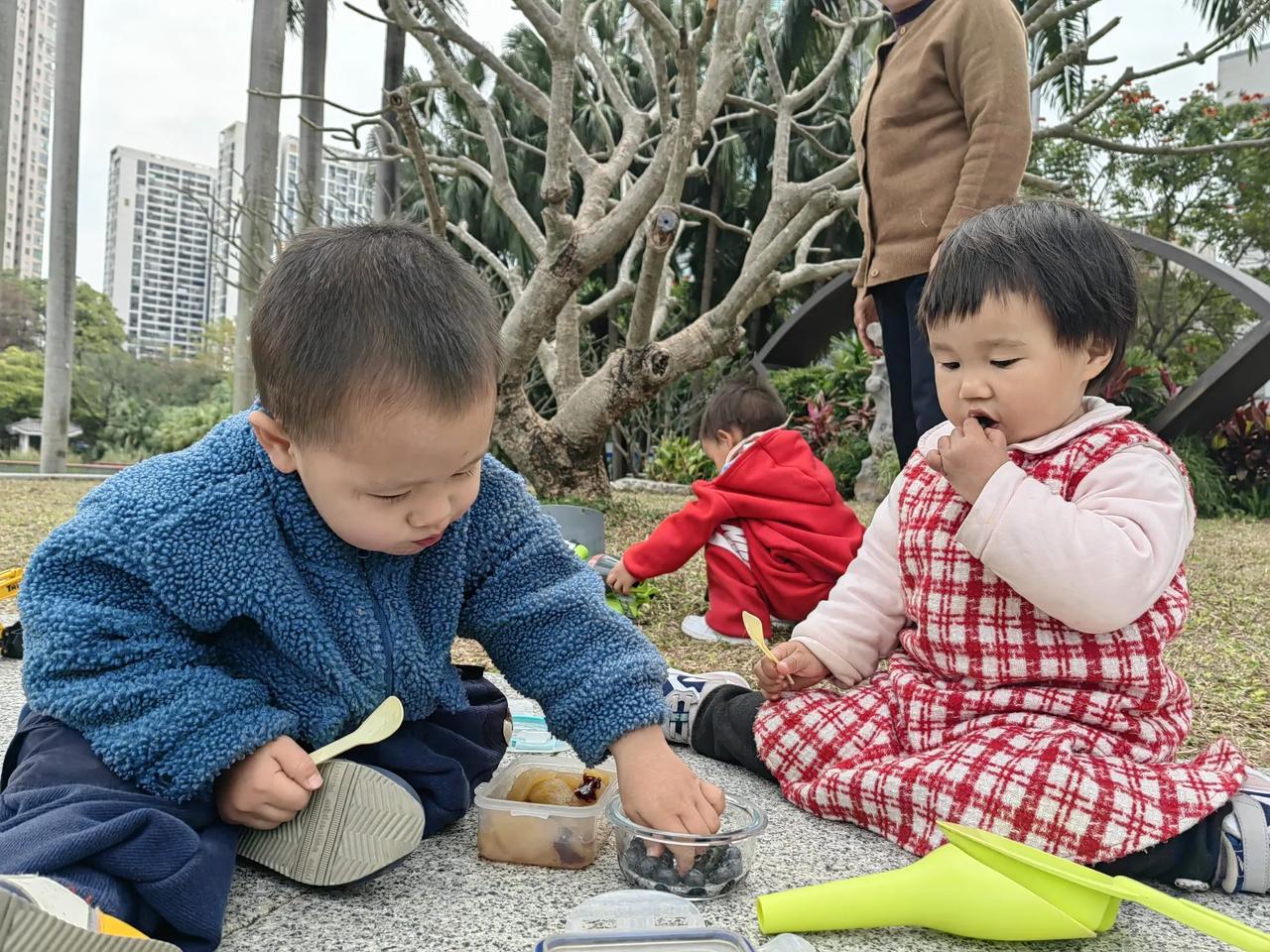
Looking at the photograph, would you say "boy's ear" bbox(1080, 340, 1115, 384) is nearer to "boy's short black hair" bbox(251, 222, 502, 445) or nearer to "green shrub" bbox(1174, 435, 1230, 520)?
"boy's short black hair" bbox(251, 222, 502, 445)

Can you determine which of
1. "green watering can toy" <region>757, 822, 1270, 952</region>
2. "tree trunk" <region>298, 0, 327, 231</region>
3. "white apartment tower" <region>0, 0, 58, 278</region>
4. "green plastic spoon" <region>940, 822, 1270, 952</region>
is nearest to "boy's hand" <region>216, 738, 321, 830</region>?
"green watering can toy" <region>757, 822, 1270, 952</region>

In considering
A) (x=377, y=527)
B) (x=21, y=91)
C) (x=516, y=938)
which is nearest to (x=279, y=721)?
(x=377, y=527)

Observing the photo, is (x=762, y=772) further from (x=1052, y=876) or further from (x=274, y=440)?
(x=274, y=440)

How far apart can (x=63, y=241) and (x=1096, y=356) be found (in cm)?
1245

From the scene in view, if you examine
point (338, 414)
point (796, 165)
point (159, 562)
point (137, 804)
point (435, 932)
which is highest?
point (796, 165)

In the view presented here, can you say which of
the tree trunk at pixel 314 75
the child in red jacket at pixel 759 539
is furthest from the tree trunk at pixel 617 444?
the child in red jacket at pixel 759 539

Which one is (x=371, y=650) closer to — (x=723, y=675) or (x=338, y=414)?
(x=338, y=414)

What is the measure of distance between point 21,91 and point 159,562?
21.0m

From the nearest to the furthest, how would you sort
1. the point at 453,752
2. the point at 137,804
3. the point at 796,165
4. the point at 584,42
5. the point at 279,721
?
the point at 137,804 → the point at 279,721 → the point at 453,752 → the point at 584,42 → the point at 796,165

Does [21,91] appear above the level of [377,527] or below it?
above

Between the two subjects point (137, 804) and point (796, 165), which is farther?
point (796, 165)

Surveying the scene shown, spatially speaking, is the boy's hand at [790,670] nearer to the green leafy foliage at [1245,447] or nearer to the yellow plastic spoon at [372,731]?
the yellow plastic spoon at [372,731]

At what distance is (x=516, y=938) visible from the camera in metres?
1.05

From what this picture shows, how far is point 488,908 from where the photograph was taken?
113 cm
